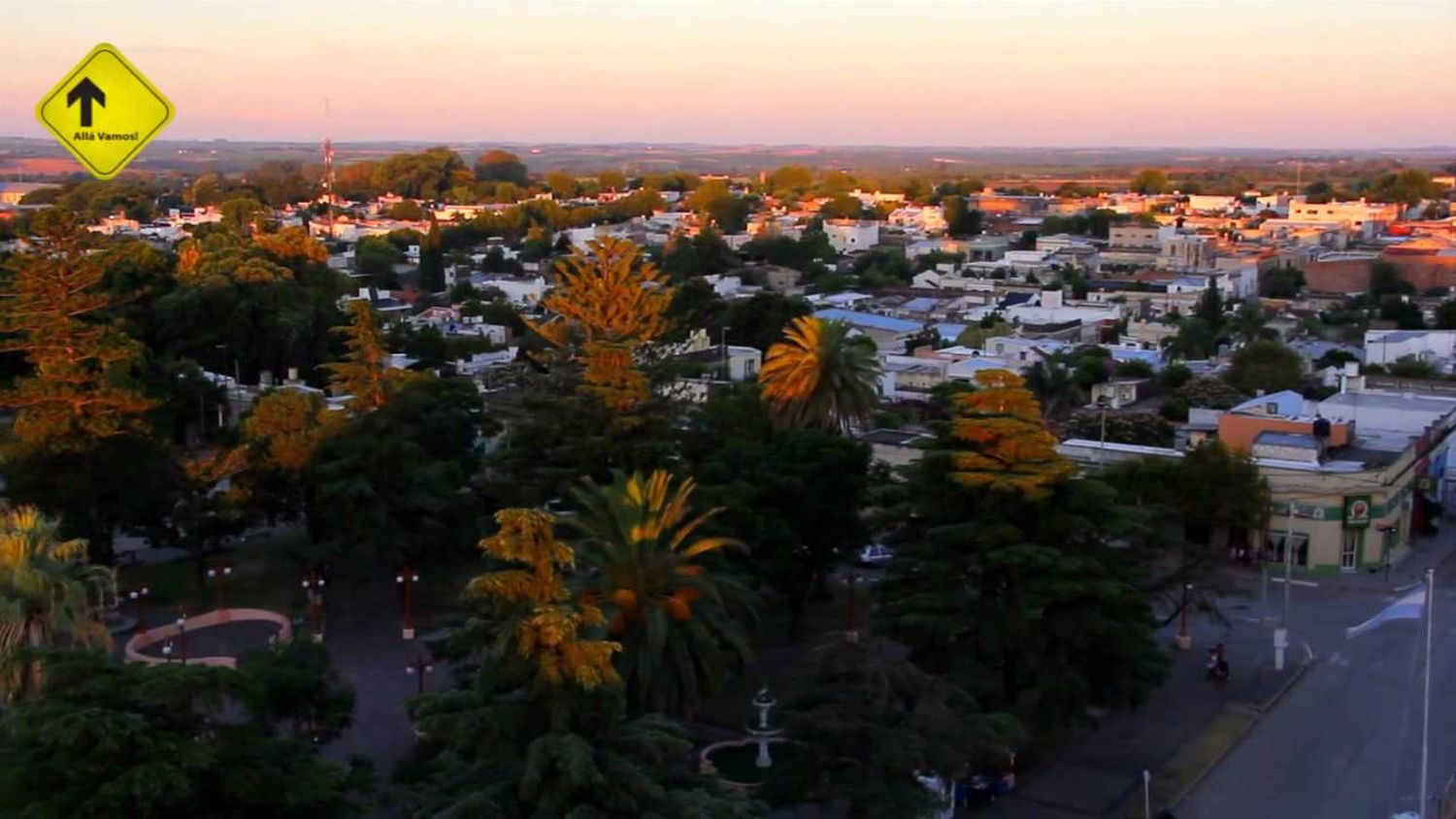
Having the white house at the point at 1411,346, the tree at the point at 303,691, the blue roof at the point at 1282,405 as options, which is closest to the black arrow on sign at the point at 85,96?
the tree at the point at 303,691

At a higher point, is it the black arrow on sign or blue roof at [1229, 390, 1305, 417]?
the black arrow on sign

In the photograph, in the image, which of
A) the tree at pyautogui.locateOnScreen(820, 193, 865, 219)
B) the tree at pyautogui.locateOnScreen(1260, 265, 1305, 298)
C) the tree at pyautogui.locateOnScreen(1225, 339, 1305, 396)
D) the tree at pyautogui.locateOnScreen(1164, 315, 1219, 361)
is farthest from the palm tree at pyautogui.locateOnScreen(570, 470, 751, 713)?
the tree at pyautogui.locateOnScreen(820, 193, 865, 219)

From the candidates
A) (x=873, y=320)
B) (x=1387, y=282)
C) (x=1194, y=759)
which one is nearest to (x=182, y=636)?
(x=1194, y=759)

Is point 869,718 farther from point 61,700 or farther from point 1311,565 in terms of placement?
point 1311,565

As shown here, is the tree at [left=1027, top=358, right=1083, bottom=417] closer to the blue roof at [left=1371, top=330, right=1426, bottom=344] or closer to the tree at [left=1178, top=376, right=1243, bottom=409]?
the tree at [left=1178, top=376, right=1243, bottom=409]

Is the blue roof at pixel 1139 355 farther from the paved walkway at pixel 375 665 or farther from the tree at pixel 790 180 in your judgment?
the tree at pixel 790 180

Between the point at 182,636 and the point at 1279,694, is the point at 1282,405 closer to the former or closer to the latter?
the point at 1279,694

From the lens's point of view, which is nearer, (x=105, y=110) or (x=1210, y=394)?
(x=105, y=110)
